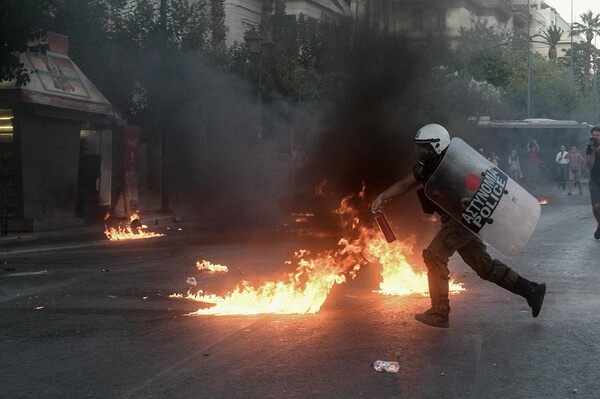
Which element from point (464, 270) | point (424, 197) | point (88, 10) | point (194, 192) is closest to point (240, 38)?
point (194, 192)

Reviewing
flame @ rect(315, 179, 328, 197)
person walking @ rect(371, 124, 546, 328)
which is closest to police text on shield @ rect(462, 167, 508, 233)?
person walking @ rect(371, 124, 546, 328)

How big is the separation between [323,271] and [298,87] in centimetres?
1703

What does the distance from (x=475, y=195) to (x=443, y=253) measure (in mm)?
503

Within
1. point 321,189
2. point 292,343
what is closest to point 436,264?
point 292,343

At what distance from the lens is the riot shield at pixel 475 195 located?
232 inches

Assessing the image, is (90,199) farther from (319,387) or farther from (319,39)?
(319,387)

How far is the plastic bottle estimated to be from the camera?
15.8 feet

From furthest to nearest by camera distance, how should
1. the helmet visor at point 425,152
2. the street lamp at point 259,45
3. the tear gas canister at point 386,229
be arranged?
1. the street lamp at point 259,45
2. the tear gas canister at point 386,229
3. the helmet visor at point 425,152

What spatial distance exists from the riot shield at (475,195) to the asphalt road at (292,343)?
0.74m

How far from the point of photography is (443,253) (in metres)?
6.05

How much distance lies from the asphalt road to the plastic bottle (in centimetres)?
4

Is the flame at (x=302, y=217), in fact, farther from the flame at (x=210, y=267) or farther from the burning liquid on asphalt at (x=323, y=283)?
the burning liquid on asphalt at (x=323, y=283)

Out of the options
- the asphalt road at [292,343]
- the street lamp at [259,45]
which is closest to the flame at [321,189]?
the asphalt road at [292,343]

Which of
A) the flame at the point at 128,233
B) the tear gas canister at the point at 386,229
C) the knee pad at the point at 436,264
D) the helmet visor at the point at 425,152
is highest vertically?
the helmet visor at the point at 425,152
